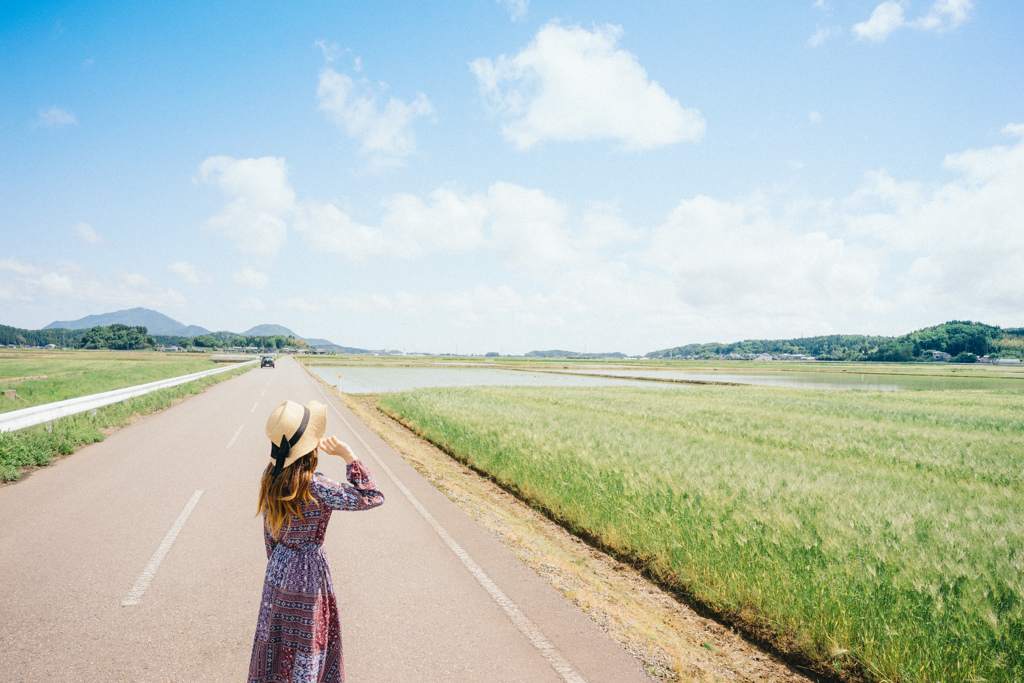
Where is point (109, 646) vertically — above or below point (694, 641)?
above

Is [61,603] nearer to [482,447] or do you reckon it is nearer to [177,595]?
[177,595]

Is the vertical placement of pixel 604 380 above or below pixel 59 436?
below

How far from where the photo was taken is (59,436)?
12086mm

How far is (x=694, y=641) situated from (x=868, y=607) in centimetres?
155

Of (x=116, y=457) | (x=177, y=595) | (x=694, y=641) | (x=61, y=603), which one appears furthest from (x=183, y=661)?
(x=116, y=457)

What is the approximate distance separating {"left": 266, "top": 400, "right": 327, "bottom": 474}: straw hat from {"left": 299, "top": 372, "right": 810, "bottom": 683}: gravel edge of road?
323 centimetres

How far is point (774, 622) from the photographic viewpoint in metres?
4.83

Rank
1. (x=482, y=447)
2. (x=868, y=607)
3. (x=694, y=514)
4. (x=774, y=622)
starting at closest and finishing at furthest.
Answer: (x=868, y=607) → (x=774, y=622) → (x=694, y=514) → (x=482, y=447)

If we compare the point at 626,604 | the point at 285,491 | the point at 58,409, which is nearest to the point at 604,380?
the point at 58,409

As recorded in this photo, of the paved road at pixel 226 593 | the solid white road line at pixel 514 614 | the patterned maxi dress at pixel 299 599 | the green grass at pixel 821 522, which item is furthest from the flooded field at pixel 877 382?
the patterned maxi dress at pixel 299 599

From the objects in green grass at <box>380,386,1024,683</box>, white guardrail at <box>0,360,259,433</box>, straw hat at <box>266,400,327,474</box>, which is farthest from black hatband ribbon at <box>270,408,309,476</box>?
white guardrail at <box>0,360,259,433</box>

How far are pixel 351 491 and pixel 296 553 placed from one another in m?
0.41

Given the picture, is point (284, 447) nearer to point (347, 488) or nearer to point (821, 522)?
point (347, 488)

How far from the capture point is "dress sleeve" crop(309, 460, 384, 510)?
8.82 ft
